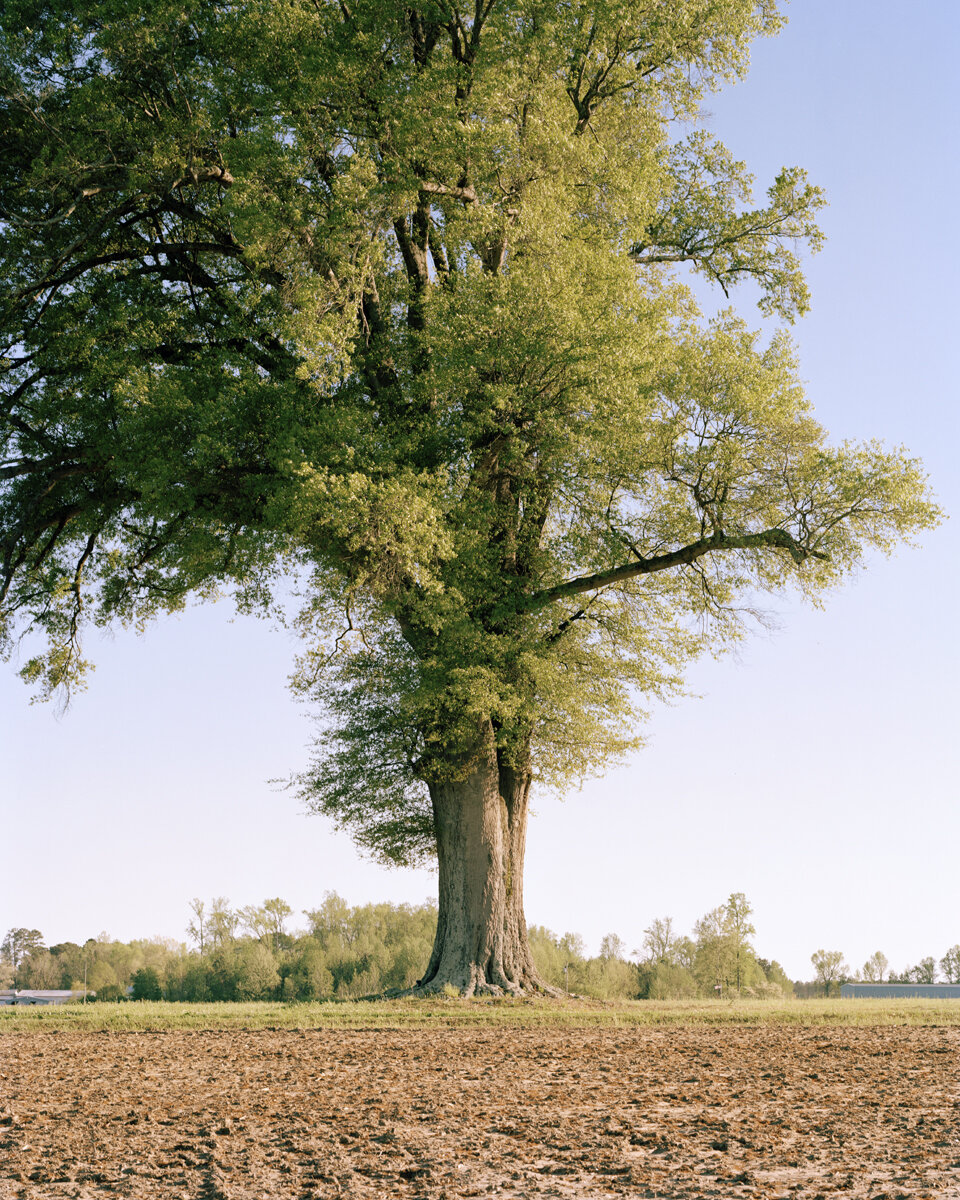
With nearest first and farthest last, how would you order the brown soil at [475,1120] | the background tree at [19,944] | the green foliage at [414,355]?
the brown soil at [475,1120]
the green foliage at [414,355]
the background tree at [19,944]

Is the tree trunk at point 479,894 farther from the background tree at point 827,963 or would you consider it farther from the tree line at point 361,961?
the background tree at point 827,963

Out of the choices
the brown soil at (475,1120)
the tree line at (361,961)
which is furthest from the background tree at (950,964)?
the brown soil at (475,1120)

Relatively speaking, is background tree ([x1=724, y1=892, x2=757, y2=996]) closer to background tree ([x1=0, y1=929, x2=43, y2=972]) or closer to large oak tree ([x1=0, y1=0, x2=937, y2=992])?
large oak tree ([x1=0, y1=0, x2=937, y2=992])

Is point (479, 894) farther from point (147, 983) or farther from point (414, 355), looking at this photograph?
point (147, 983)

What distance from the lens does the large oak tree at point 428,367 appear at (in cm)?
1534

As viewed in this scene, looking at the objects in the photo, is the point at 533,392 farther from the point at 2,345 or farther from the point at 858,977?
the point at 858,977

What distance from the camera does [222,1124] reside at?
6.56 metres

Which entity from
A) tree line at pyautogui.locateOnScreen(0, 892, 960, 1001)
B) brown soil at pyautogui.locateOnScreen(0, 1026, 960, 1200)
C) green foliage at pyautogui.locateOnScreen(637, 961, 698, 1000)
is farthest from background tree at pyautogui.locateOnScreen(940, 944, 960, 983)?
brown soil at pyautogui.locateOnScreen(0, 1026, 960, 1200)

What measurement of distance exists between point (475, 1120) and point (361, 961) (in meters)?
41.8

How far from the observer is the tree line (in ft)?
121

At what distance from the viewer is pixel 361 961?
1817 inches

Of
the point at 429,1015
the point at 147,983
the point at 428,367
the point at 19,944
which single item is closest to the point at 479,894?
the point at 429,1015

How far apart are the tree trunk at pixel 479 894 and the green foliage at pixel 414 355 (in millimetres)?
614

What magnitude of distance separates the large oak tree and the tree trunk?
50 mm
